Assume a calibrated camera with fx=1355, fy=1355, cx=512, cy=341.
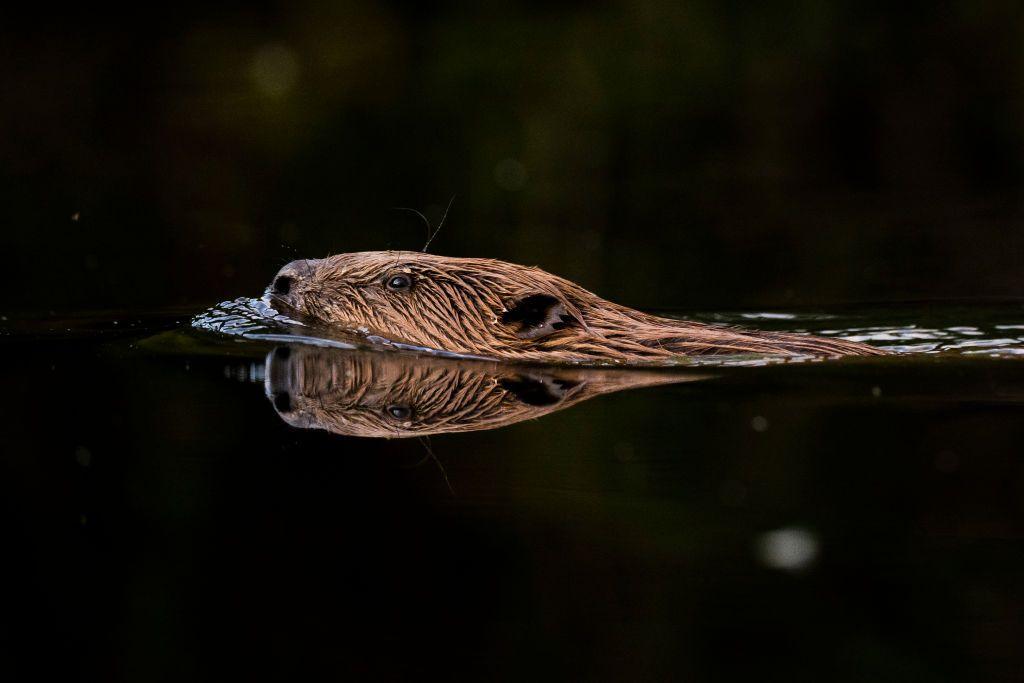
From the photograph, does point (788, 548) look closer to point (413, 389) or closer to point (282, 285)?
point (413, 389)

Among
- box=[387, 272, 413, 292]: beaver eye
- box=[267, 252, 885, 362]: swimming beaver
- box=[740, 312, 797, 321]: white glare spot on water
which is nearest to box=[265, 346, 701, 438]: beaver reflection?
box=[267, 252, 885, 362]: swimming beaver

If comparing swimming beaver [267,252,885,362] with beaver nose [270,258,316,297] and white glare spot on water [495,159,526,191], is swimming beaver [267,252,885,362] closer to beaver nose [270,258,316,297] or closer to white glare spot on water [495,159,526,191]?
beaver nose [270,258,316,297]

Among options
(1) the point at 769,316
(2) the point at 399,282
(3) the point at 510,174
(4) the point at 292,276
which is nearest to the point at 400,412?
(2) the point at 399,282

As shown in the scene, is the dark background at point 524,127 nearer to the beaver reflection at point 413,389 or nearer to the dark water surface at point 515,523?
the beaver reflection at point 413,389

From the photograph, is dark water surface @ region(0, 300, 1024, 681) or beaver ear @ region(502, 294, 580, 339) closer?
dark water surface @ region(0, 300, 1024, 681)

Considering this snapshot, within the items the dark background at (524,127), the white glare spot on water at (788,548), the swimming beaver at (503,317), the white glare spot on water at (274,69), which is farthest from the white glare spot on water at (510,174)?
the white glare spot on water at (788,548)

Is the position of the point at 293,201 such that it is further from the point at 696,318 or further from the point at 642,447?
the point at 642,447
